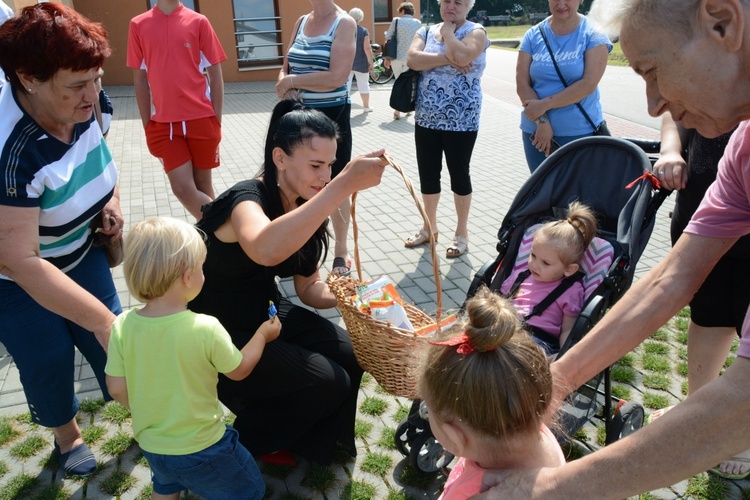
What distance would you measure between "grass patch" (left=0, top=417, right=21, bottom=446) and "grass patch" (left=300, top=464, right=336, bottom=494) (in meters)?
1.57

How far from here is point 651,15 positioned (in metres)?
1.32

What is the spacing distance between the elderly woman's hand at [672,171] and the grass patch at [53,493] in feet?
10.3

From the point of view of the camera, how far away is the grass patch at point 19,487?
2.60 metres

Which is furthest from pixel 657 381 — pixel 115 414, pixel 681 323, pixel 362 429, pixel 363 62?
pixel 363 62

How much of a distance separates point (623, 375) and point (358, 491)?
185 cm

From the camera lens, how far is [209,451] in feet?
6.95

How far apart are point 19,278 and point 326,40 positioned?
313 cm

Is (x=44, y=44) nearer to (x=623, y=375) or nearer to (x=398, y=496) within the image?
(x=398, y=496)

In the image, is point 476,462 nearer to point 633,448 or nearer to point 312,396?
point 633,448

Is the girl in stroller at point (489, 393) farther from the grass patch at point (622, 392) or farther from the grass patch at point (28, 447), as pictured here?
the grass patch at point (28, 447)

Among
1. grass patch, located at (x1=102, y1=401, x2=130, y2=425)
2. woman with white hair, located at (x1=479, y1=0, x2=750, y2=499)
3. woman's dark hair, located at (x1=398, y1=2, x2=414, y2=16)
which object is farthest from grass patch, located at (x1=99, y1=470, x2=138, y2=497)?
woman's dark hair, located at (x1=398, y1=2, x2=414, y2=16)

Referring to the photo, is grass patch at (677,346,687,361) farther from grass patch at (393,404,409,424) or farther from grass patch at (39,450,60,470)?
grass patch at (39,450,60,470)

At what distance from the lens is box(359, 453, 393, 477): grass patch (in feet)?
9.09

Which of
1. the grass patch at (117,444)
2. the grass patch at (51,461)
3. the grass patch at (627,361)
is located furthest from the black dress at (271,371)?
the grass patch at (627,361)
